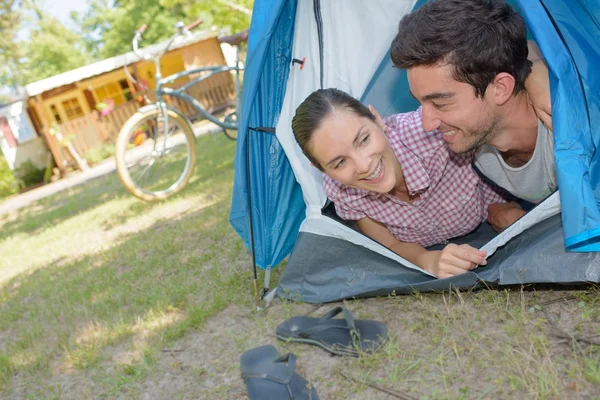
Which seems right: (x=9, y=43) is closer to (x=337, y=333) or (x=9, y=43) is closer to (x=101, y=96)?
(x=101, y=96)

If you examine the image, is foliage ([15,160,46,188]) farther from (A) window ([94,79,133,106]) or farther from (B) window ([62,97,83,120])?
(A) window ([94,79,133,106])

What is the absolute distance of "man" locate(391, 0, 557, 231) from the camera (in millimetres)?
1896

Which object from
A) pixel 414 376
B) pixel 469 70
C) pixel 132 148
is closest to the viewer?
pixel 414 376

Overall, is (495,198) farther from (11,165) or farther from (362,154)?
(11,165)

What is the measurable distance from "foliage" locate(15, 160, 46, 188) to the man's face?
15589mm

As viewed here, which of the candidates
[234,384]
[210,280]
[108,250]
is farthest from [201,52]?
[234,384]

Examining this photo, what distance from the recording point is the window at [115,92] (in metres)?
18.0

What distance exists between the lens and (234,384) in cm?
200

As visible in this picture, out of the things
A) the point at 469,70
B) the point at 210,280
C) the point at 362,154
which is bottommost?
the point at 210,280

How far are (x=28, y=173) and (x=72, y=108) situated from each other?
2767 mm

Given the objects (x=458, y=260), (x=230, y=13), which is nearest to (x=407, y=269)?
(x=458, y=260)

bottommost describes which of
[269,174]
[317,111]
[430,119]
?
[269,174]

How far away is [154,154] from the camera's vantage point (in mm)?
5238

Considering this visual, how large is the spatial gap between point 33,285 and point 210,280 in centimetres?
176
